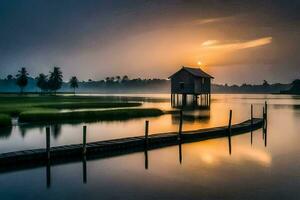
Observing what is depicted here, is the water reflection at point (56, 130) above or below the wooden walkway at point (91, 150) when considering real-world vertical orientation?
below

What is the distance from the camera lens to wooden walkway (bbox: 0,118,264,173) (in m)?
18.4

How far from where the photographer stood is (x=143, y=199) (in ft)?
46.8

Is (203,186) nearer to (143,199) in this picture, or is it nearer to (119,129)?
(143,199)

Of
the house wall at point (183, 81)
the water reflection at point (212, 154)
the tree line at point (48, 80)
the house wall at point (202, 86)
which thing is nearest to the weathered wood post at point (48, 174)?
the water reflection at point (212, 154)

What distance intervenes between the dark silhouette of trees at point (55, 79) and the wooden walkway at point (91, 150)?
11222 centimetres

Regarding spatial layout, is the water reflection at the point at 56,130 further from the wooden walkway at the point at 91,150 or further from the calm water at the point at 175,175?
the wooden walkway at the point at 91,150

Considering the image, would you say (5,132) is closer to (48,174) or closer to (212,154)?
(48,174)

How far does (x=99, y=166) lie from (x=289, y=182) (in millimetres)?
11365

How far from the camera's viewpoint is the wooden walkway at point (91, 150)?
18.4 m

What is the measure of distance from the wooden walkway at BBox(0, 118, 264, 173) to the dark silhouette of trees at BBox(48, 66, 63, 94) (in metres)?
112

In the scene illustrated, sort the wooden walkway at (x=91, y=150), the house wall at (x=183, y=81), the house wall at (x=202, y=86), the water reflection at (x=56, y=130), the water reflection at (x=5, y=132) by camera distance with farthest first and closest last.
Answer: the house wall at (x=202, y=86) < the house wall at (x=183, y=81) < the water reflection at (x=56, y=130) < the water reflection at (x=5, y=132) < the wooden walkway at (x=91, y=150)

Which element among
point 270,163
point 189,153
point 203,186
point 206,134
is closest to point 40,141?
point 189,153

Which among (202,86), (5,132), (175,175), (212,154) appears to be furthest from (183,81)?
(175,175)

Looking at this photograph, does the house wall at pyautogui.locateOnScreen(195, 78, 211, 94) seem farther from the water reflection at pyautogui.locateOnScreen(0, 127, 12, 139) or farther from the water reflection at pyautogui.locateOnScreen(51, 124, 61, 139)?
the water reflection at pyautogui.locateOnScreen(0, 127, 12, 139)
